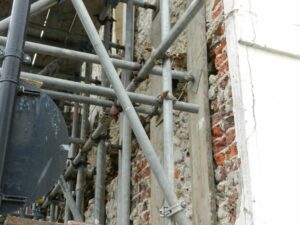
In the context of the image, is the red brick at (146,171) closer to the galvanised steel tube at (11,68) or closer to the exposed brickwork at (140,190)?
the exposed brickwork at (140,190)

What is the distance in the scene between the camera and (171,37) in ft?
12.1

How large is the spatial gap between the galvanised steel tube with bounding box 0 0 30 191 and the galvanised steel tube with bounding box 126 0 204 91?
133 centimetres

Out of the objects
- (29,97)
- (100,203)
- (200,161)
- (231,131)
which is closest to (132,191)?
(100,203)

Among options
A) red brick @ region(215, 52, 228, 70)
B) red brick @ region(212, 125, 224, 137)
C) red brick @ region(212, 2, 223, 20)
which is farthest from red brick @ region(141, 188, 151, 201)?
red brick @ region(212, 2, 223, 20)

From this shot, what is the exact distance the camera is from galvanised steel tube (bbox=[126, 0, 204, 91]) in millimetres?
3514

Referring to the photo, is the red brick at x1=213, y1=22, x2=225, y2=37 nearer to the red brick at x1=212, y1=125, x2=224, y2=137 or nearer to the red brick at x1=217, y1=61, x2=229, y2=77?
the red brick at x1=217, y1=61, x2=229, y2=77

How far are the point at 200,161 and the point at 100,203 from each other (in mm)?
1849

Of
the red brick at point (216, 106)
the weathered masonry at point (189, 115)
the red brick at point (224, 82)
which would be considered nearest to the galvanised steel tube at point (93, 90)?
the weathered masonry at point (189, 115)

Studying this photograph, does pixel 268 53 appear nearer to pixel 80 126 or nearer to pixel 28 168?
pixel 28 168

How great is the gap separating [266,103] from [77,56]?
1395 millimetres

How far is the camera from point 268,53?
383cm

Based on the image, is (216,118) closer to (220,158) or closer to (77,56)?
(220,158)

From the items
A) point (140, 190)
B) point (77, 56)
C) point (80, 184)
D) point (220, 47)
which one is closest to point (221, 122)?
point (220, 47)

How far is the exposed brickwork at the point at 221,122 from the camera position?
3568 mm
